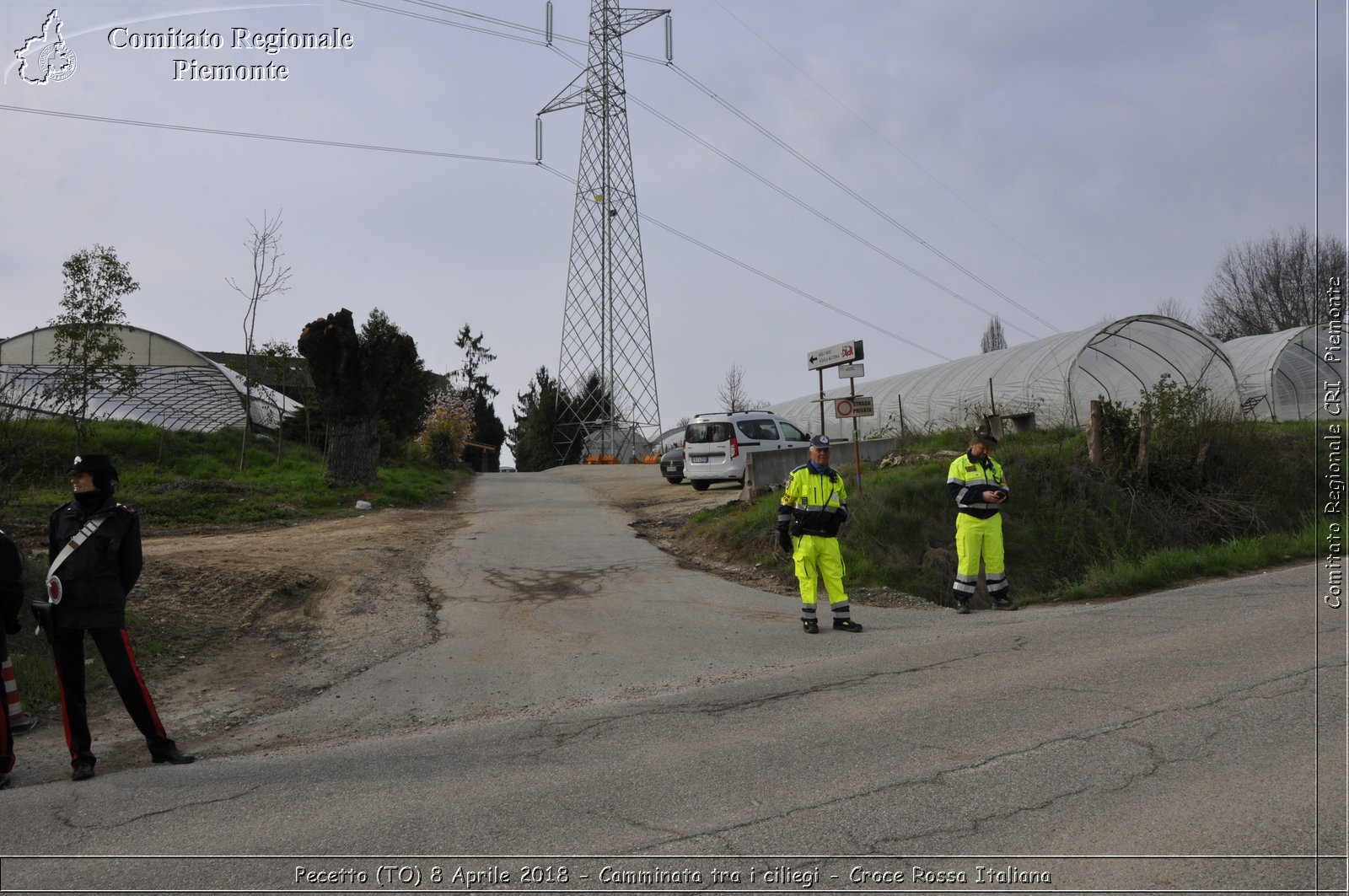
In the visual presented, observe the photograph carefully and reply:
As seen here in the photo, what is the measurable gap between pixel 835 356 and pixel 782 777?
9541mm

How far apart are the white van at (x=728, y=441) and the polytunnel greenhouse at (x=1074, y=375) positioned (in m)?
1.48

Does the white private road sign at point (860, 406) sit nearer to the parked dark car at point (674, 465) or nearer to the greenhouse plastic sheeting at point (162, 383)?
the parked dark car at point (674, 465)

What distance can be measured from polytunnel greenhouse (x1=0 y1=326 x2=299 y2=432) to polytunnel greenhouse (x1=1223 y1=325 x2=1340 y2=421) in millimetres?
29704

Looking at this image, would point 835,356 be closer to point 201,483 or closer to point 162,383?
point 201,483

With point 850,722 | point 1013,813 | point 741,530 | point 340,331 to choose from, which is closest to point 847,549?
point 741,530

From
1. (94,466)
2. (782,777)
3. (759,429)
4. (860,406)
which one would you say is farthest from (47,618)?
(759,429)

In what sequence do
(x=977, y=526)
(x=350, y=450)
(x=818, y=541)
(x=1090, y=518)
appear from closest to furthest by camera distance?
(x=818, y=541) → (x=977, y=526) → (x=1090, y=518) → (x=350, y=450)

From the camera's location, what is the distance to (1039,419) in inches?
805

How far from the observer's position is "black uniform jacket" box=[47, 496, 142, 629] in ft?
17.5

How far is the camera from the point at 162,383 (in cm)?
3136

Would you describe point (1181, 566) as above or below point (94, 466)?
below

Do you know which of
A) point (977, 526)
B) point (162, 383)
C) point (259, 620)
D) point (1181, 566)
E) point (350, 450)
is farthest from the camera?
point (162, 383)

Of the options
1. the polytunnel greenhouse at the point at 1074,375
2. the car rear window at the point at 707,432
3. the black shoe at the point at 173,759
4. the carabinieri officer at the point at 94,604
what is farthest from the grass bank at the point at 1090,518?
the carabinieri officer at the point at 94,604

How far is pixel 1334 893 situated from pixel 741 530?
10.3 meters
